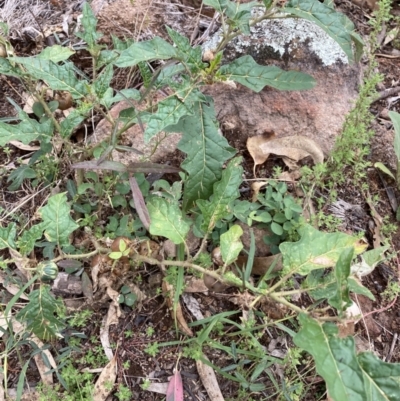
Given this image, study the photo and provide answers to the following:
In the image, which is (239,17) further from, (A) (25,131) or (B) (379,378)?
(B) (379,378)

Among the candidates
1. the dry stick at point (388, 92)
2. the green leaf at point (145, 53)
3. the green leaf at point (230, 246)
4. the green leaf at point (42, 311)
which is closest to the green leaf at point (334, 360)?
the green leaf at point (230, 246)

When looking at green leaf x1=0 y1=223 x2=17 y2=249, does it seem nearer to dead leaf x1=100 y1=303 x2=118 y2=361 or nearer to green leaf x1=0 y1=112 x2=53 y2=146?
green leaf x1=0 y1=112 x2=53 y2=146

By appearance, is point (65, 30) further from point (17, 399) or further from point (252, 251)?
point (17, 399)

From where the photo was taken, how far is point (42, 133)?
1810 millimetres

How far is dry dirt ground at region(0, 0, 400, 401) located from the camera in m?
1.83

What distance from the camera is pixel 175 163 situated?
85.7 inches

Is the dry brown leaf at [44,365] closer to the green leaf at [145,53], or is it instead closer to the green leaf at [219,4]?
the green leaf at [145,53]

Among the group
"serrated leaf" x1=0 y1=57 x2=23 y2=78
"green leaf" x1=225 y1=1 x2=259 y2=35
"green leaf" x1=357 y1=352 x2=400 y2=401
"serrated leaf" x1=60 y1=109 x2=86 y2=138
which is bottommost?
"serrated leaf" x1=60 y1=109 x2=86 y2=138

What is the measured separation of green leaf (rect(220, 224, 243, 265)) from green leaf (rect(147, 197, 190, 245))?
0.51 feet

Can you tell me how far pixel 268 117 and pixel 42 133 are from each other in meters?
1.07

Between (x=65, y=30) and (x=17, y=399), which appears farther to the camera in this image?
(x=65, y=30)

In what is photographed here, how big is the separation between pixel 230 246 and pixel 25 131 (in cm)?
91

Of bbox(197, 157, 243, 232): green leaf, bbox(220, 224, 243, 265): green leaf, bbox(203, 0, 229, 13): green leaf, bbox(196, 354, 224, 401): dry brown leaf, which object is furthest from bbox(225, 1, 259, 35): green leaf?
bbox(196, 354, 224, 401): dry brown leaf

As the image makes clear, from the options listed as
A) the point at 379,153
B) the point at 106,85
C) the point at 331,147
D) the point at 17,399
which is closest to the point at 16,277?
the point at 17,399
